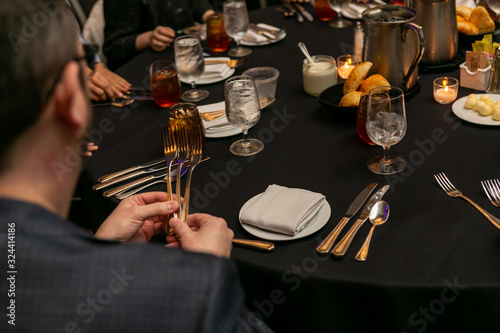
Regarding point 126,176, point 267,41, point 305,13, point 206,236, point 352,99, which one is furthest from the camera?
point 305,13

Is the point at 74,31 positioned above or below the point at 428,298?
above

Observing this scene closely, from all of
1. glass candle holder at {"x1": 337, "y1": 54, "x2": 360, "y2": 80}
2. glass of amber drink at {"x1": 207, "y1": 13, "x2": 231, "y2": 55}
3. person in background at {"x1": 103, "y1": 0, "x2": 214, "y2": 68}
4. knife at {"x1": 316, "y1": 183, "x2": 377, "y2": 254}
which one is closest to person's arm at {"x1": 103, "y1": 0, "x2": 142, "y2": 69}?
person in background at {"x1": 103, "y1": 0, "x2": 214, "y2": 68}

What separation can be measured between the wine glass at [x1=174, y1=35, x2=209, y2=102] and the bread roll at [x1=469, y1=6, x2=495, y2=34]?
0.97 m

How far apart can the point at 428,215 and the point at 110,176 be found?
80cm

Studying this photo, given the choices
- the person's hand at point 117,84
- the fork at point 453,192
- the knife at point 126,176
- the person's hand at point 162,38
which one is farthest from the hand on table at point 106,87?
the fork at point 453,192

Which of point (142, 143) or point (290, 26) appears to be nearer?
point (142, 143)

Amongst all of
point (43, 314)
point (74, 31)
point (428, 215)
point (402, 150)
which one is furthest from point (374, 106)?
point (43, 314)

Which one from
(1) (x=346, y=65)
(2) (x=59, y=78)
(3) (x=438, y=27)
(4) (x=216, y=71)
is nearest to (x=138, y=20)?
(4) (x=216, y=71)

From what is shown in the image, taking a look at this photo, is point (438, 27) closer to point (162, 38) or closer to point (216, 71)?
point (216, 71)

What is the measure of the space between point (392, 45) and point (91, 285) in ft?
4.12

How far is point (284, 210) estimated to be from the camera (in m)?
1.14

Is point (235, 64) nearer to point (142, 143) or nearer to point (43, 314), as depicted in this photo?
point (142, 143)

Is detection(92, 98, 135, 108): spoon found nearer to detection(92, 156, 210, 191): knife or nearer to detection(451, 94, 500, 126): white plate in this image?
detection(92, 156, 210, 191): knife

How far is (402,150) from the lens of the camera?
137 cm
